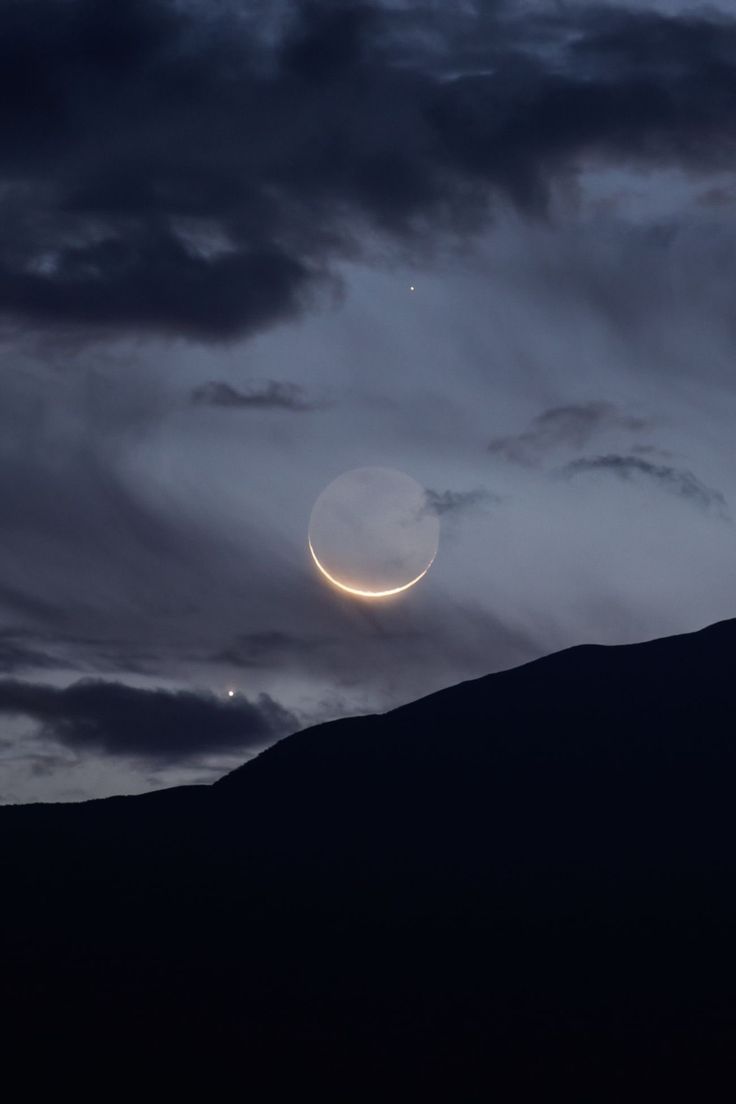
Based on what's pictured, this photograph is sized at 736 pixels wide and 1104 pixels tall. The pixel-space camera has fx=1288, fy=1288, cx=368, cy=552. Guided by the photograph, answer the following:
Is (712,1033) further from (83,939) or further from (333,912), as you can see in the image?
(83,939)

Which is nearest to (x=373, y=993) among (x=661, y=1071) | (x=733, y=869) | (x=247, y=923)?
(x=247, y=923)

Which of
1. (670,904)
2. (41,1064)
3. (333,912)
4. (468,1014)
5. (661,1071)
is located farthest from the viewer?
(333,912)

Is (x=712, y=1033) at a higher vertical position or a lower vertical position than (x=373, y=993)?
lower

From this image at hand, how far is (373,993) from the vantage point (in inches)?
6983

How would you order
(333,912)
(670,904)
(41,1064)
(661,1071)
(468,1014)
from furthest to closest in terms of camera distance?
(333,912) < (670,904) < (468,1014) < (41,1064) < (661,1071)

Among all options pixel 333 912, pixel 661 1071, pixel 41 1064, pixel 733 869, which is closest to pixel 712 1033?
pixel 661 1071

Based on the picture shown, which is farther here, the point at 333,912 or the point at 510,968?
the point at 333,912

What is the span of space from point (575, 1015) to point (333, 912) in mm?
44536

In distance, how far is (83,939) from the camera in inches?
7441

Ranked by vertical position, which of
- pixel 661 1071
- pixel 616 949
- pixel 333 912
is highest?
pixel 333 912

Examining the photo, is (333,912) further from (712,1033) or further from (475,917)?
(712,1033)

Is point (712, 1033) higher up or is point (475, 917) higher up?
point (475, 917)

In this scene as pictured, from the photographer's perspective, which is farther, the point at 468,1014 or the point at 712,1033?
the point at 468,1014

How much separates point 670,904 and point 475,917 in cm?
2870
